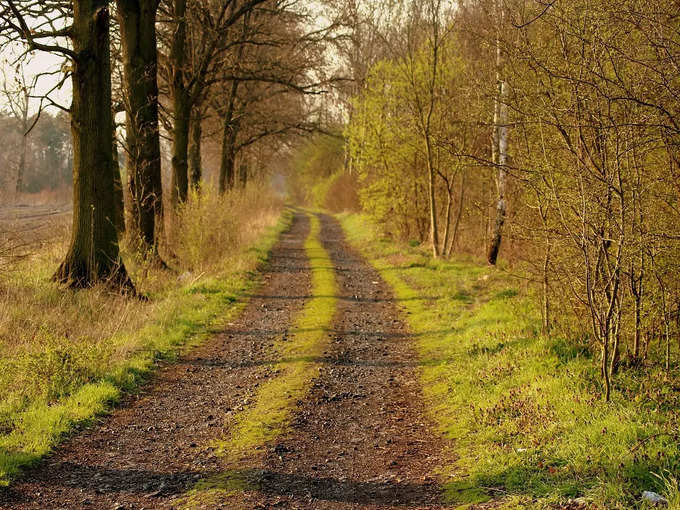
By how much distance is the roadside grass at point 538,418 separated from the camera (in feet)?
15.0

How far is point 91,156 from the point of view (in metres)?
11.6

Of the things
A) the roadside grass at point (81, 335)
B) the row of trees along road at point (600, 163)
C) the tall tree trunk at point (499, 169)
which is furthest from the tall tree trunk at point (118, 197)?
the row of trees along road at point (600, 163)

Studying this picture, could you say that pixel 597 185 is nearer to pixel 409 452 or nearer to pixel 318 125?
pixel 409 452

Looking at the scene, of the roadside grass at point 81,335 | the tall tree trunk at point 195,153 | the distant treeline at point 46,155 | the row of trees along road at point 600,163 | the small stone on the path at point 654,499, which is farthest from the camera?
the distant treeline at point 46,155

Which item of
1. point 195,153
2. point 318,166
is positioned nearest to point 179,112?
point 195,153

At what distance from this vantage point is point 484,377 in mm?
7523

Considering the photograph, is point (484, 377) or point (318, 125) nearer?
point (484, 377)

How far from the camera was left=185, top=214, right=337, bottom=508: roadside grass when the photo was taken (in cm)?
501

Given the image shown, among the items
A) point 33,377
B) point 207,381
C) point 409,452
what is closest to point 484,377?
point 409,452

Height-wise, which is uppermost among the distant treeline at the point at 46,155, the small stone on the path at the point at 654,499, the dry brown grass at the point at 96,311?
the distant treeline at the point at 46,155

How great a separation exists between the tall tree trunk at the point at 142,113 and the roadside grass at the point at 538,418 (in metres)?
7.71

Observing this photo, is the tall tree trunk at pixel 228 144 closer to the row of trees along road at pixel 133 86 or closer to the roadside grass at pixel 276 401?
the row of trees along road at pixel 133 86

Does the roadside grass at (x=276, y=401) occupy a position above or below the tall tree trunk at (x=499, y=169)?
below

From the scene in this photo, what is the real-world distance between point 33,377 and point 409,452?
4386 millimetres
